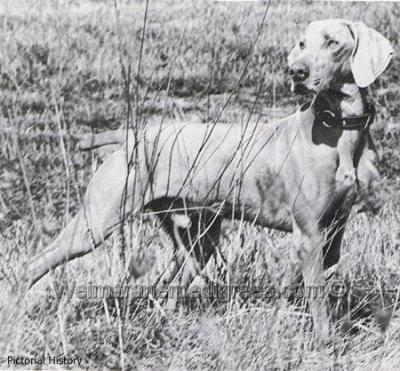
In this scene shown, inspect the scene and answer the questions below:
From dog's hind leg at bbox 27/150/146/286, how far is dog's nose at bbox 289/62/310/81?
587 mm

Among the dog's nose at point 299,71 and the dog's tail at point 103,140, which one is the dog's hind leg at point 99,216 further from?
the dog's nose at point 299,71

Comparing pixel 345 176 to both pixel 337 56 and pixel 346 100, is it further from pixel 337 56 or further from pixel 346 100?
pixel 337 56

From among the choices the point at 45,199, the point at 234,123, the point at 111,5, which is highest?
the point at 111,5

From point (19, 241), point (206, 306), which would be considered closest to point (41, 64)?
point (19, 241)

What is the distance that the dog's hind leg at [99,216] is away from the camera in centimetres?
242

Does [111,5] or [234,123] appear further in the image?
[111,5]

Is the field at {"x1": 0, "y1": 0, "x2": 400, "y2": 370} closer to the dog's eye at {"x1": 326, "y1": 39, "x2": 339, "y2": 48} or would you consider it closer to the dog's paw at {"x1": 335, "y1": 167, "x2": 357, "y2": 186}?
the dog's paw at {"x1": 335, "y1": 167, "x2": 357, "y2": 186}

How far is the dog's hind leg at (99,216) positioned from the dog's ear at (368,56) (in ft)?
2.59

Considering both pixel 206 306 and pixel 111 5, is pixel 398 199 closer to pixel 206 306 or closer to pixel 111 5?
pixel 206 306

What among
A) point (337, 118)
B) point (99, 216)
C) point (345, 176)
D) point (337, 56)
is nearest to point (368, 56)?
point (337, 56)

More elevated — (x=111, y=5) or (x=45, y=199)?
(x=111, y=5)

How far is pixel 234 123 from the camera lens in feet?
8.95

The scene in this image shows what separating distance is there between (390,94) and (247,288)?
1159 mm

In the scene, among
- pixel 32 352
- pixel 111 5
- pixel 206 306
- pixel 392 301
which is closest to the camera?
pixel 32 352
